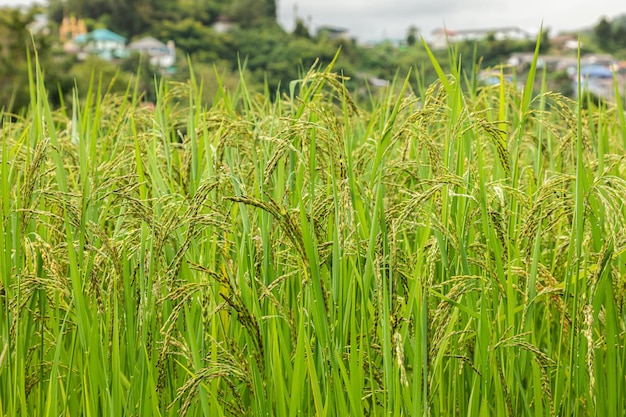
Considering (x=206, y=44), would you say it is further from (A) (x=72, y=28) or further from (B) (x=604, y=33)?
(B) (x=604, y=33)

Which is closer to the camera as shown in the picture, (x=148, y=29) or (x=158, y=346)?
(x=158, y=346)

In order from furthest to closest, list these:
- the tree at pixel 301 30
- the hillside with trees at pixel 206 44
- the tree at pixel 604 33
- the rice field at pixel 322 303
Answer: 1. the tree at pixel 604 33
2. the tree at pixel 301 30
3. the hillside with trees at pixel 206 44
4. the rice field at pixel 322 303

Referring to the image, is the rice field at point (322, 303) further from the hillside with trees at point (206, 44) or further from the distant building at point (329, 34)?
the distant building at point (329, 34)

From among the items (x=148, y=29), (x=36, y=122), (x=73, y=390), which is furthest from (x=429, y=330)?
Result: (x=148, y=29)

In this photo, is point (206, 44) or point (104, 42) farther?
point (104, 42)

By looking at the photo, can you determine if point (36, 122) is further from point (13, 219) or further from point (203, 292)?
point (203, 292)

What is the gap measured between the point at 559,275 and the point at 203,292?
3.02 feet

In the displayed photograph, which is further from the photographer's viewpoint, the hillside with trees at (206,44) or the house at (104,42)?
the house at (104,42)

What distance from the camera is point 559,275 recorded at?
1.86 meters

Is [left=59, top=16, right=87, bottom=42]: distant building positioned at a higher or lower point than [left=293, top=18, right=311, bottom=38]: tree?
higher

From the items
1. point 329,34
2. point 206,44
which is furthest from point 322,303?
point 329,34

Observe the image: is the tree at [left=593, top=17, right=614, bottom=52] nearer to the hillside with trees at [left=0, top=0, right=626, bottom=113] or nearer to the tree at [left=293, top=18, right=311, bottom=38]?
the hillside with trees at [left=0, top=0, right=626, bottom=113]

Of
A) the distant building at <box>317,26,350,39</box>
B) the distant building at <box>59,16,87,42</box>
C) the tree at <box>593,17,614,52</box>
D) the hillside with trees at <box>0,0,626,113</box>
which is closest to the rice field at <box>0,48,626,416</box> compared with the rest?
the hillside with trees at <box>0,0,626,113</box>

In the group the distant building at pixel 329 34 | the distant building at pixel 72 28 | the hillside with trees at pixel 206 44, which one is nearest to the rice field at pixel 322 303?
the hillside with trees at pixel 206 44
